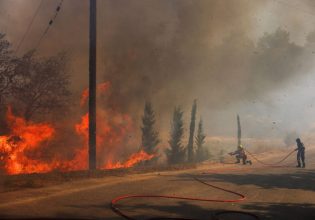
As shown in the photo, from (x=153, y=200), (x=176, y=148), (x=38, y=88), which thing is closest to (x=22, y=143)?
(x=38, y=88)

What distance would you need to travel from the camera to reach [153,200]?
31.4ft

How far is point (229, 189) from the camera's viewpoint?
12.0 metres

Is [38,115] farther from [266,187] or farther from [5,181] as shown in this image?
[266,187]

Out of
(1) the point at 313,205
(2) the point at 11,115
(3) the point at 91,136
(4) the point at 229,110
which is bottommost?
(1) the point at 313,205

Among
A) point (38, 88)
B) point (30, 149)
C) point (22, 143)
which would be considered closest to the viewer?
point (22, 143)

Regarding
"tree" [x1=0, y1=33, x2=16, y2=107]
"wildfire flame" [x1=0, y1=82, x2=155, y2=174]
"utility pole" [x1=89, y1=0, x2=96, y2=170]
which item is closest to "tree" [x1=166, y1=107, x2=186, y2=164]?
"wildfire flame" [x1=0, y1=82, x2=155, y2=174]

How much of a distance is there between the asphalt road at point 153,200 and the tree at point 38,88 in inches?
608

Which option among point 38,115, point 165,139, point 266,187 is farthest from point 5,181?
point 165,139

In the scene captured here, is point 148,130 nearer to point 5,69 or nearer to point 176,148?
point 176,148

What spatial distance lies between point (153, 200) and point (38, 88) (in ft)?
69.5

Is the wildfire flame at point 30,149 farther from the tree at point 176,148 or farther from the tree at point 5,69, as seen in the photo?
the tree at point 176,148

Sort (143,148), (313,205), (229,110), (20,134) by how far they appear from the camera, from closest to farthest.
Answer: (313,205)
(20,134)
(143,148)
(229,110)

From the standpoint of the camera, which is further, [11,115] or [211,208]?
[11,115]

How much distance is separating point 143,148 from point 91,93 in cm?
3119
